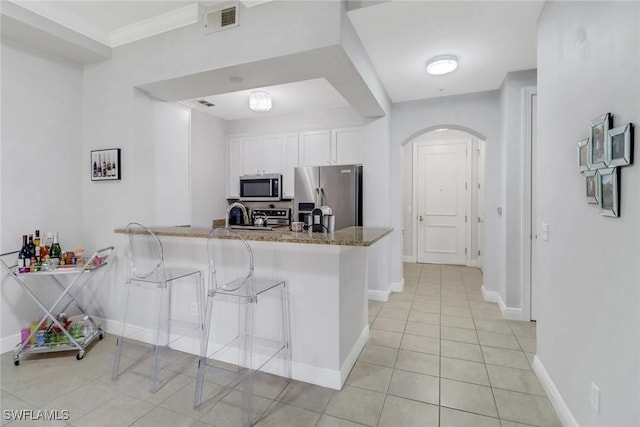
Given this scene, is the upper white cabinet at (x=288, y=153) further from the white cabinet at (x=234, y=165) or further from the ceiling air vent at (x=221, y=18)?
the ceiling air vent at (x=221, y=18)

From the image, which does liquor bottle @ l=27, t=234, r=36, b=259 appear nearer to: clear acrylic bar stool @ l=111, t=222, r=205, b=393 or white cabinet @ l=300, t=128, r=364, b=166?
clear acrylic bar stool @ l=111, t=222, r=205, b=393

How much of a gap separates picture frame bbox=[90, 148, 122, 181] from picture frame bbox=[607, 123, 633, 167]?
3.49 metres

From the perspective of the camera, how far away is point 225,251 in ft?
7.91

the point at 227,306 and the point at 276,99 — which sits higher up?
the point at 276,99

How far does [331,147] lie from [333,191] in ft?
2.46

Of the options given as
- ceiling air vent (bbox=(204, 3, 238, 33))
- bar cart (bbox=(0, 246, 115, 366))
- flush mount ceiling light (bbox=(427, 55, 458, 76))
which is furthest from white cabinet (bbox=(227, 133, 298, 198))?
bar cart (bbox=(0, 246, 115, 366))

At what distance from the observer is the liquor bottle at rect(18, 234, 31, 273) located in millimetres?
2422

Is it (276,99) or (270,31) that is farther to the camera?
(276,99)

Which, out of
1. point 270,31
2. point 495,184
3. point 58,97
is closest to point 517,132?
point 495,184

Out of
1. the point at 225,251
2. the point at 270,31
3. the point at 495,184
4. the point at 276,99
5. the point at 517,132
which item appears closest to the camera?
the point at 270,31

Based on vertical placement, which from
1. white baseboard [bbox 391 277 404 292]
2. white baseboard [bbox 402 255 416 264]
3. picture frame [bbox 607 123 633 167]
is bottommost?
white baseboard [bbox 391 277 404 292]

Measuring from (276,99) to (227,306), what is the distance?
2855 millimetres

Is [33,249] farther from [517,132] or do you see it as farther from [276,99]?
[517,132]

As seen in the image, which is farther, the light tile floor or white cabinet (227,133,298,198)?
white cabinet (227,133,298,198)
